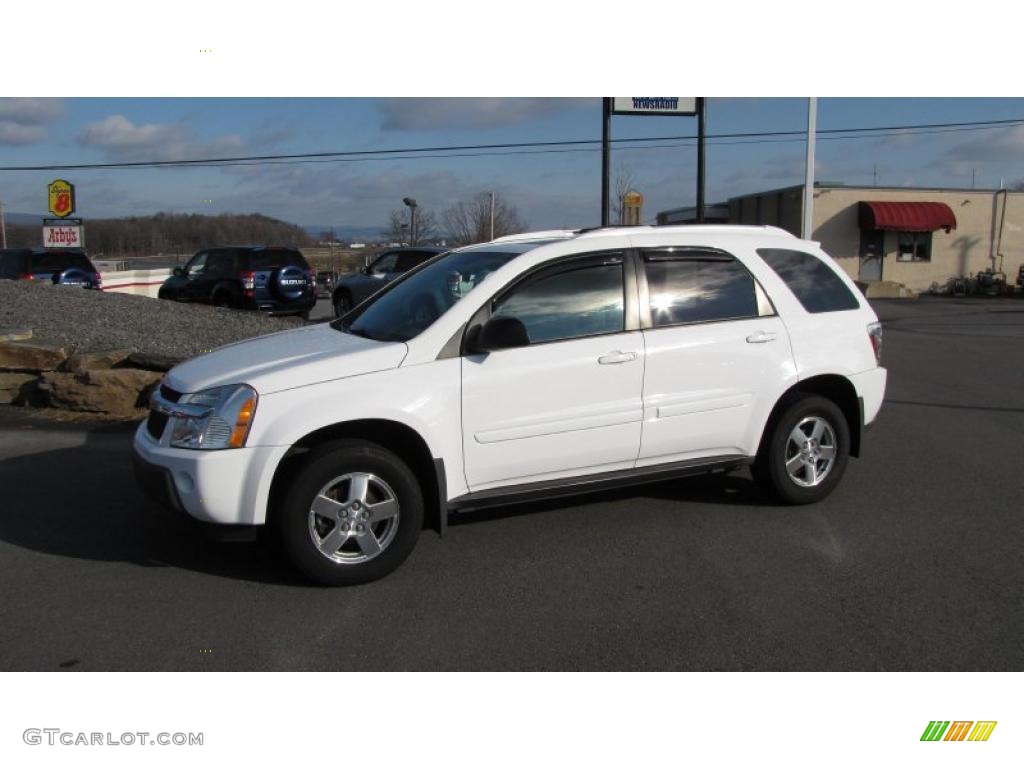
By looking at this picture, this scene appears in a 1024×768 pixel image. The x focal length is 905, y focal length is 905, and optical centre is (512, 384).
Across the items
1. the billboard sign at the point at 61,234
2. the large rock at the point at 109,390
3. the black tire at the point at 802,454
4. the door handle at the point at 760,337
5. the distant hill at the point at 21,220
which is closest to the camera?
the door handle at the point at 760,337

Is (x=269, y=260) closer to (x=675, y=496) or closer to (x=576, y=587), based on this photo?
(x=675, y=496)

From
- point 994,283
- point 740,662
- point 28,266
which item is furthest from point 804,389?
point 994,283

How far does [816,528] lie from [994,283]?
3771 centimetres

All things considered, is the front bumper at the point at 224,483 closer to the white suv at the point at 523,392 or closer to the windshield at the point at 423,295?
the white suv at the point at 523,392

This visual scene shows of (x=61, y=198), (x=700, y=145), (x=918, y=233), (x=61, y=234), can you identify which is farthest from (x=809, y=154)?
(x=61, y=198)

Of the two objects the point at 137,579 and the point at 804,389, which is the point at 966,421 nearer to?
the point at 804,389

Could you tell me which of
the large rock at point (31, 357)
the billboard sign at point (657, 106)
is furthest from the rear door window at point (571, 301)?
the billboard sign at point (657, 106)

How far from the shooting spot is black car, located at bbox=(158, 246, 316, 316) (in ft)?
66.3

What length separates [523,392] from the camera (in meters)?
5.05

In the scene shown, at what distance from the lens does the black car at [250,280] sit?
20219 mm

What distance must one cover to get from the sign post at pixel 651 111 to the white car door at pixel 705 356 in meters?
12.9

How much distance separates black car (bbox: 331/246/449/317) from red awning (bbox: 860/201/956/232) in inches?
927

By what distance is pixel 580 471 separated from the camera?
5309 mm
